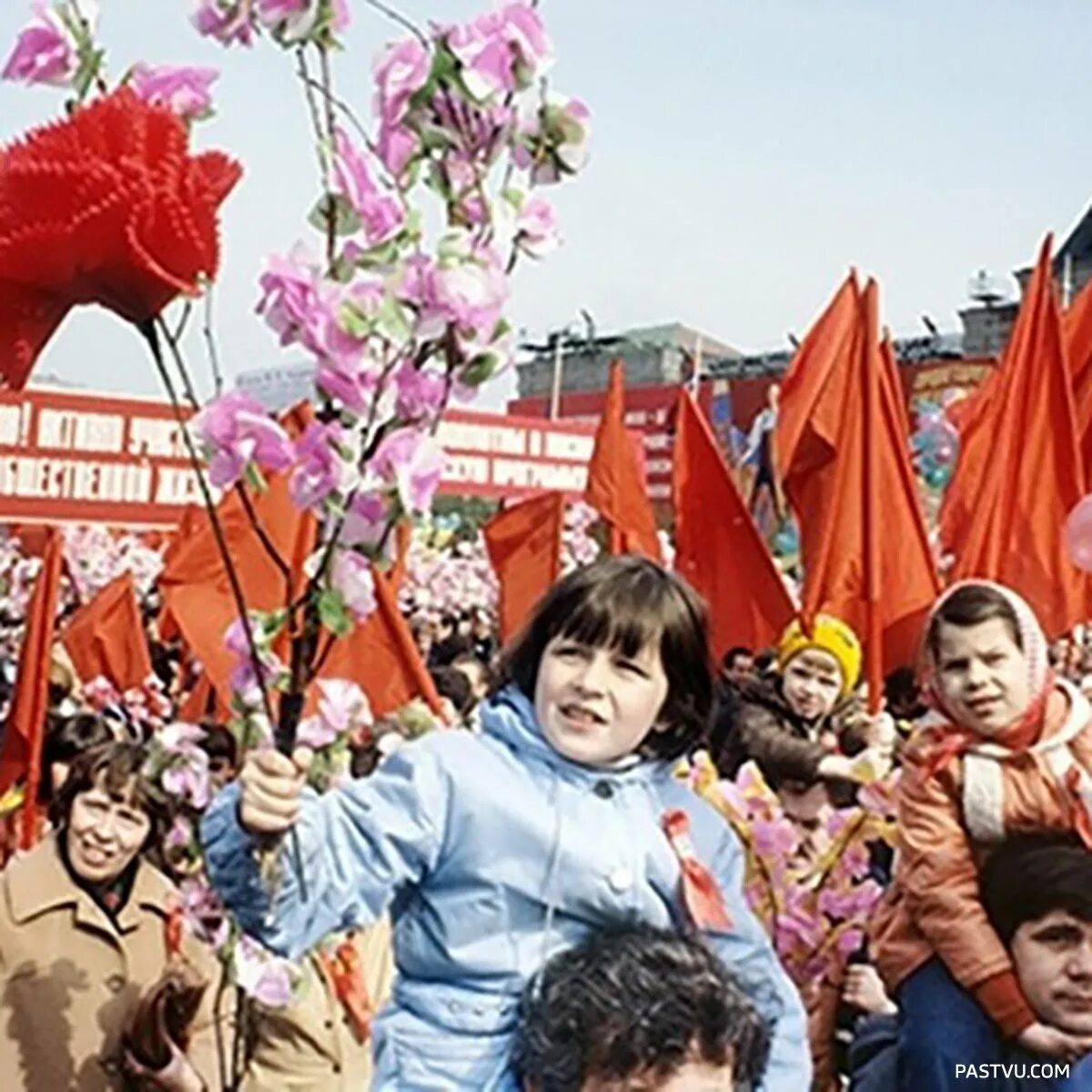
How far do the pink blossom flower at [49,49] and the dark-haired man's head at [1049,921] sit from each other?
1641 mm

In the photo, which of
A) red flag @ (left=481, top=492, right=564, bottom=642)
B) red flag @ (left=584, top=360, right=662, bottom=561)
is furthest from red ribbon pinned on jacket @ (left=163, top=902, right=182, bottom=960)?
red flag @ (left=584, top=360, right=662, bottom=561)

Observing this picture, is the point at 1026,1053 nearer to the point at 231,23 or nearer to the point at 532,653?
the point at 532,653

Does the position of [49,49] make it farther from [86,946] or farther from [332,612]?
[86,946]

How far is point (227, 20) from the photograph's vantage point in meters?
2.03

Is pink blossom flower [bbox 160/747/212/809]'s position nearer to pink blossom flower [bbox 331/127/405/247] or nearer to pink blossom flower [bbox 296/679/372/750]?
pink blossom flower [bbox 296/679/372/750]

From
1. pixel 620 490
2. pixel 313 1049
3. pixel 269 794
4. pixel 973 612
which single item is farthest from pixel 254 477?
pixel 620 490

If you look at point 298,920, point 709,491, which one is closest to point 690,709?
point 298,920

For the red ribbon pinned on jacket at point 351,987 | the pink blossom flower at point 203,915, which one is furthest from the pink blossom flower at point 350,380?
the red ribbon pinned on jacket at point 351,987

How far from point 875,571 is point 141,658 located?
305 centimetres

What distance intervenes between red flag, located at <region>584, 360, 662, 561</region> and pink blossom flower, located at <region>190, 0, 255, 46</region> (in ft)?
18.6

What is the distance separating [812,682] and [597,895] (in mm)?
2940

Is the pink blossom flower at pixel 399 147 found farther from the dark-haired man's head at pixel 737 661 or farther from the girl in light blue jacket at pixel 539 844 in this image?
the dark-haired man's head at pixel 737 661

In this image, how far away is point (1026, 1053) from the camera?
270 cm

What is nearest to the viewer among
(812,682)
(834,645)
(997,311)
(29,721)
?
(29,721)
